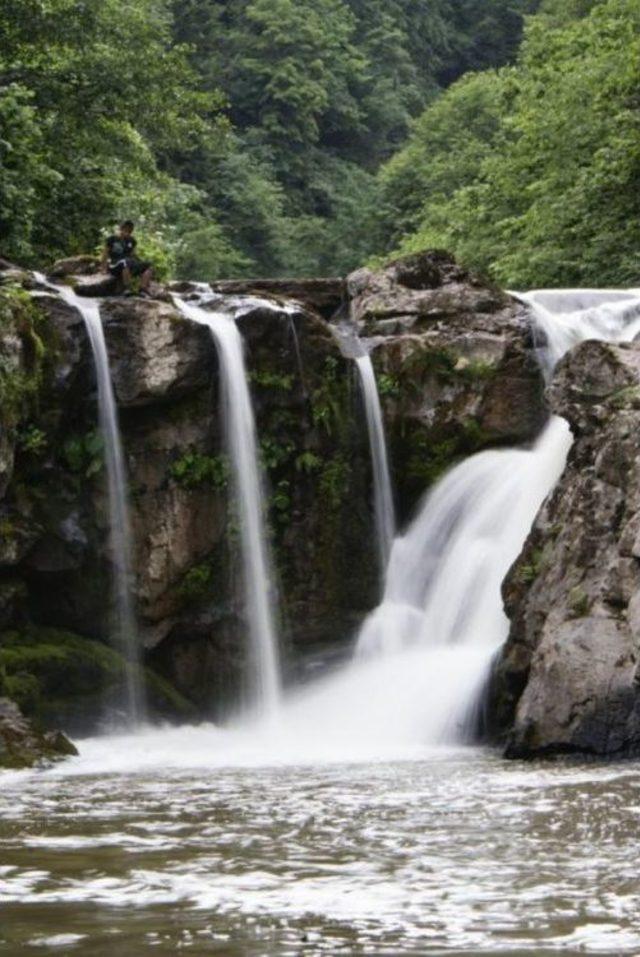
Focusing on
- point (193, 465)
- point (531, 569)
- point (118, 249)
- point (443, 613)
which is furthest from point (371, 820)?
point (118, 249)

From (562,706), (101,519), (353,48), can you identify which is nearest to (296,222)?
(353,48)

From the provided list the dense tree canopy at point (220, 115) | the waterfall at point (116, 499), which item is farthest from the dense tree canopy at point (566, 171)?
the waterfall at point (116, 499)

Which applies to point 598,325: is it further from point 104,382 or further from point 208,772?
point 208,772

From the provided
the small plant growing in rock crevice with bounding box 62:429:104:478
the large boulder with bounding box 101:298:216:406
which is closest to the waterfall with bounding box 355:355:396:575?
the large boulder with bounding box 101:298:216:406

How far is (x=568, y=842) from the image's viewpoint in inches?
299

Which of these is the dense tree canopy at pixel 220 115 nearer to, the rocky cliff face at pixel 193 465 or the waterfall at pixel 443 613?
the rocky cliff face at pixel 193 465

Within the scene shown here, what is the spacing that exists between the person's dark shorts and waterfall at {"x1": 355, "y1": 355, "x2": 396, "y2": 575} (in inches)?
104

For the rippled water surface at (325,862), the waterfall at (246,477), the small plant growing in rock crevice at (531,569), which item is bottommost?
the rippled water surface at (325,862)

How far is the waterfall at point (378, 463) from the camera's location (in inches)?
671

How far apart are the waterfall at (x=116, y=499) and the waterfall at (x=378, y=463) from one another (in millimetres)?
2891

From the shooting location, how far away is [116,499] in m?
16.0

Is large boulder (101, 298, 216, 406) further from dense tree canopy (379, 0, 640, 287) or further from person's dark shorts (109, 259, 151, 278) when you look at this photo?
dense tree canopy (379, 0, 640, 287)

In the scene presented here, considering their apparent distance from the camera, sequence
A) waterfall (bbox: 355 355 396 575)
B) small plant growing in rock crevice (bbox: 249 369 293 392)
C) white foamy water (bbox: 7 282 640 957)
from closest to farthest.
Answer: white foamy water (bbox: 7 282 640 957)
small plant growing in rock crevice (bbox: 249 369 293 392)
waterfall (bbox: 355 355 396 575)

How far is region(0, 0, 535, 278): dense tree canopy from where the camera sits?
81.5 feet
